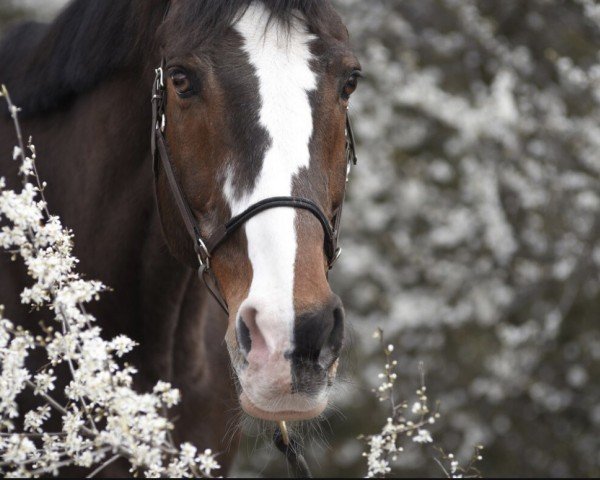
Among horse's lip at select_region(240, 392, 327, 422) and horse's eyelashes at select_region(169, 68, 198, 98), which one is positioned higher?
horse's eyelashes at select_region(169, 68, 198, 98)

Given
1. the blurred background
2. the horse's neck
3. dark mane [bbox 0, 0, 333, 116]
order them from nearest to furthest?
dark mane [bbox 0, 0, 333, 116]
the horse's neck
the blurred background

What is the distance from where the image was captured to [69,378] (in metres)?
2.62

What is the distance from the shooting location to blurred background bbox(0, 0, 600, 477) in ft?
19.9

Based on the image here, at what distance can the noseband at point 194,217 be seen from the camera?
78.9 inches

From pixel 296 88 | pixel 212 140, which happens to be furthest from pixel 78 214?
pixel 296 88

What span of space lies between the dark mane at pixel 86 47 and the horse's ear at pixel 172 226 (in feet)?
1.42

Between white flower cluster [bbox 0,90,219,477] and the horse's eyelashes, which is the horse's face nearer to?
the horse's eyelashes

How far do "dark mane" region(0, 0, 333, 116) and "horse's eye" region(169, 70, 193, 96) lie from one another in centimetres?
9

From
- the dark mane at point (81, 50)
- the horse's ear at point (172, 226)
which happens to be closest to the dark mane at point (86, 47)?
the dark mane at point (81, 50)

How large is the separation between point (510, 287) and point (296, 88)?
4.56 meters

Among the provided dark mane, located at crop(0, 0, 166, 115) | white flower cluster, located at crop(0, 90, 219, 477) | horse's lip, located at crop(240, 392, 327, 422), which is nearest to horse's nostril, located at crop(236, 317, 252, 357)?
horse's lip, located at crop(240, 392, 327, 422)

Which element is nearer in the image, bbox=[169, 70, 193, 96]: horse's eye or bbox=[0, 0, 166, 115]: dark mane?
bbox=[169, 70, 193, 96]: horse's eye

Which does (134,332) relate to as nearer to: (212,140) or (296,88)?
(212,140)

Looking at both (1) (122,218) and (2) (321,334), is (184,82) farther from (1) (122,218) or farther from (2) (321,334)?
(2) (321,334)
